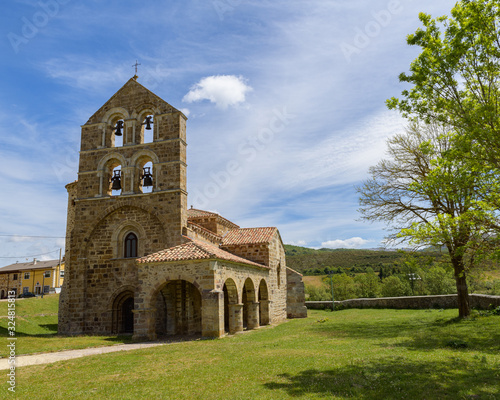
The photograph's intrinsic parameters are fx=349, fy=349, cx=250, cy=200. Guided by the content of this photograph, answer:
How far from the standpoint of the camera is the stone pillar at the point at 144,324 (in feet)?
49.6

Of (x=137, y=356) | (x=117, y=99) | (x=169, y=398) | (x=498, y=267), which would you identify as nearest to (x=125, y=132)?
(x=117, y=99)

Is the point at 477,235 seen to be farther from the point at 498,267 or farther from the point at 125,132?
the point at 125,132

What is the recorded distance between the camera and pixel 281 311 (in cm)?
2386

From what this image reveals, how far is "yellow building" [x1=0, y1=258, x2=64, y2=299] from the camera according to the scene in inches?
2076

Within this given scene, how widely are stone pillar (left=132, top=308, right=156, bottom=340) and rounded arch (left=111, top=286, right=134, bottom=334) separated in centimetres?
388

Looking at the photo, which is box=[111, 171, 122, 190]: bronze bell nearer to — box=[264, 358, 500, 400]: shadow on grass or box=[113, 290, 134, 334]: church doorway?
box=[113, 290, 134, 334]: church doorway

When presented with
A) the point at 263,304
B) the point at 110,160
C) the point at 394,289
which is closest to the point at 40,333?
the point at 110,160

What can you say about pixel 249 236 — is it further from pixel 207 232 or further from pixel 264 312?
pixel 264 312

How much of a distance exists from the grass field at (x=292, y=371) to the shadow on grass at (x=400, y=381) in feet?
0.06

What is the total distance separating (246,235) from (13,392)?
667 inches

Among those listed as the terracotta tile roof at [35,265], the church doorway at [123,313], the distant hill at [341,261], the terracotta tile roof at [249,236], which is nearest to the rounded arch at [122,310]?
the church doorway at [123,313]

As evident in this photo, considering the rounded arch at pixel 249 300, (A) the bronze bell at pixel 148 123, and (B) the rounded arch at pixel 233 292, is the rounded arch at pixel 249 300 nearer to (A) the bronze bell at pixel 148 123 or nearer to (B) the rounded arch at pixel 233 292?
(B) the rounded arch at pixel 233 292

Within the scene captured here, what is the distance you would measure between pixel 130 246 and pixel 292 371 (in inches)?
566

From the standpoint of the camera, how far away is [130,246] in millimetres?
19875
